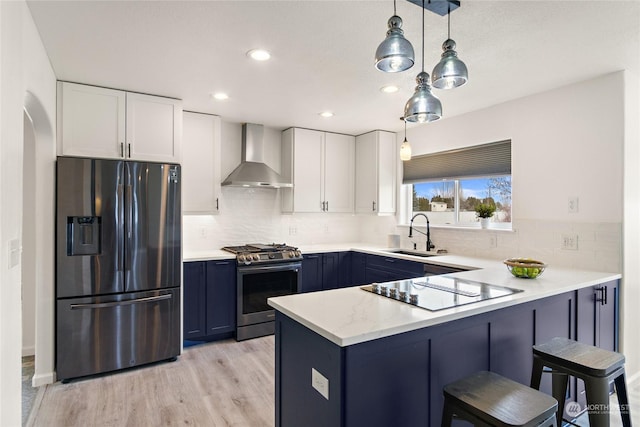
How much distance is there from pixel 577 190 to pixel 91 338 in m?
4.14

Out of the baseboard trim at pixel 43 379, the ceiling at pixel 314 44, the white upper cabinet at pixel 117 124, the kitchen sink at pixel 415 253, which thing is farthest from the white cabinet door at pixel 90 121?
the kitchen sink at pixel 415 253

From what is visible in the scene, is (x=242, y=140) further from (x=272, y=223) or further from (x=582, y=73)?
(x=582, y=73)

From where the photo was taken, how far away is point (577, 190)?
292cm

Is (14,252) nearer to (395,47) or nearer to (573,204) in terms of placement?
(395,47)

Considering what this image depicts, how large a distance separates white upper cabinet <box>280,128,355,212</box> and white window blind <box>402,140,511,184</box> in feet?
2.66

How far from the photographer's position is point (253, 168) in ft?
13.8

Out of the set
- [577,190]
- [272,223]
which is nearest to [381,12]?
[577,190]

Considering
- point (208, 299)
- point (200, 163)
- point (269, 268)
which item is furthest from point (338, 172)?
point (208, 299)

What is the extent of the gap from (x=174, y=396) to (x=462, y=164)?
351 centimetres

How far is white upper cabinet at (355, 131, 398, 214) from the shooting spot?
4.64 metres

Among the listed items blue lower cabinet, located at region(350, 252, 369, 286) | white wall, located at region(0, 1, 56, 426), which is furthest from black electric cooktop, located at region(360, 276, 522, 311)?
blue lower cabinet, located at region(350, 252, 369, 286)

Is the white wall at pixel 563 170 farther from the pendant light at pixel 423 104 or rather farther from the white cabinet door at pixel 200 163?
the white cabinet door at pixel 200 163

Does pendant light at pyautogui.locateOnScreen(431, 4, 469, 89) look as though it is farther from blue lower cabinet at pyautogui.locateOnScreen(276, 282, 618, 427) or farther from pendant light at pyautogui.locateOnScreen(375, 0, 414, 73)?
blue lower cabinet at pyautogui.locateOnScreen(276, 282, 618, 427)

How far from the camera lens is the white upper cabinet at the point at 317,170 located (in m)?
4.54
